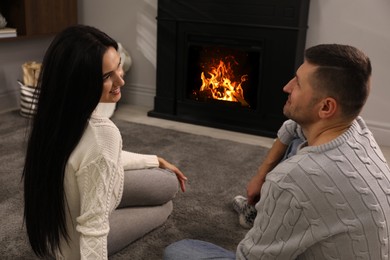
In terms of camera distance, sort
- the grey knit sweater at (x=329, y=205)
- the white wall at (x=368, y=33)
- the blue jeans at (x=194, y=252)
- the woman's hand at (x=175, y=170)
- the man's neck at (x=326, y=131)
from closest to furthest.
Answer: the grey knit sweater at (x=329, y=205) → the man's neck at (x=326, y=131) → the blue jeans at (x=194, y=252) → the woman's hand at (x=175, y=170) → the white wall at (x=368, y=33)

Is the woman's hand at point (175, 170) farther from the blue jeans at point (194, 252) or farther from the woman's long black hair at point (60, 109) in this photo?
the woman's long black hair at point (60, 109)

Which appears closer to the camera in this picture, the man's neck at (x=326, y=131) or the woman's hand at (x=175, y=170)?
the man's neck at (x=326, y=131)

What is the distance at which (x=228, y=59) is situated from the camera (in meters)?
3.40

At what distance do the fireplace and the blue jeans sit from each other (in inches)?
73.6

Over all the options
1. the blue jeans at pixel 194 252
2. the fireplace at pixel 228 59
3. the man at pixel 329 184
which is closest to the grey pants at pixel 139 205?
the blue jeans at pixel 194 252

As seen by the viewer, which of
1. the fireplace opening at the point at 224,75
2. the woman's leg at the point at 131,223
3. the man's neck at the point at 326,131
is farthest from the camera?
the fireplace opening at the point at 224,75

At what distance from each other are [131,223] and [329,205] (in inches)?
37.3

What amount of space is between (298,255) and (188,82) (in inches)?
100

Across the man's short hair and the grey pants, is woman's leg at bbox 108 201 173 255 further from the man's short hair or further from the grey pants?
the man's short hair

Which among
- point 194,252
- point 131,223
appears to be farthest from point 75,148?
point 131,223

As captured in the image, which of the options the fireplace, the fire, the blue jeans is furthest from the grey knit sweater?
the fire

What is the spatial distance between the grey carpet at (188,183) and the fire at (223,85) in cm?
44

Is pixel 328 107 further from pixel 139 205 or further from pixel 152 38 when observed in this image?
pixel 152 38

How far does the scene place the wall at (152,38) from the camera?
10.1 ft
